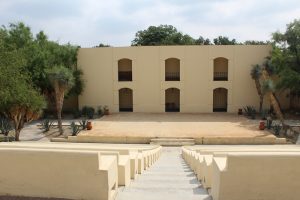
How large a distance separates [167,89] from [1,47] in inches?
729

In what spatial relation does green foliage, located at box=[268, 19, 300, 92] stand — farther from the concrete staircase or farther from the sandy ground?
the concrete staircase

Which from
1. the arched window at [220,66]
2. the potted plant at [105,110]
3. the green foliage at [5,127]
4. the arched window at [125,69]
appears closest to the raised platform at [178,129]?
the potted plant at [105,110]

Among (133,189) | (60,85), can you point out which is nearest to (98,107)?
(60,85)

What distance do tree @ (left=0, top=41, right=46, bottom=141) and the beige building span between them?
1202 centimetres

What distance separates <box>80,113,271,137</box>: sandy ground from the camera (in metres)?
20.5

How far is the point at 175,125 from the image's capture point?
23500mm

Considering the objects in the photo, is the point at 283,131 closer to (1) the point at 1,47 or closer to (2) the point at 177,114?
(2) the point at 177,114

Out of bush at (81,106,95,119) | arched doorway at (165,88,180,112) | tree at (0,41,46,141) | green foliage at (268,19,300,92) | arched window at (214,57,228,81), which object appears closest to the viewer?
tree at (0,41,46,141)

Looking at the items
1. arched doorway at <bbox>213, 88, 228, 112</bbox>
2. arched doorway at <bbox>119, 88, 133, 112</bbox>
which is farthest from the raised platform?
arched doorway at <bbox>119, 88, 133, 112</bbox>

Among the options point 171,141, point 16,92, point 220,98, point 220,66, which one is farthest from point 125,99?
point 16,92

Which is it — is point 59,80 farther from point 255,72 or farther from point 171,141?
point 255,72

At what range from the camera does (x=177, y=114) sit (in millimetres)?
28391

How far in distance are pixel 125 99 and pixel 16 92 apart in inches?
663

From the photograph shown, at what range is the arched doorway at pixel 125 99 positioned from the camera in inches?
1237
